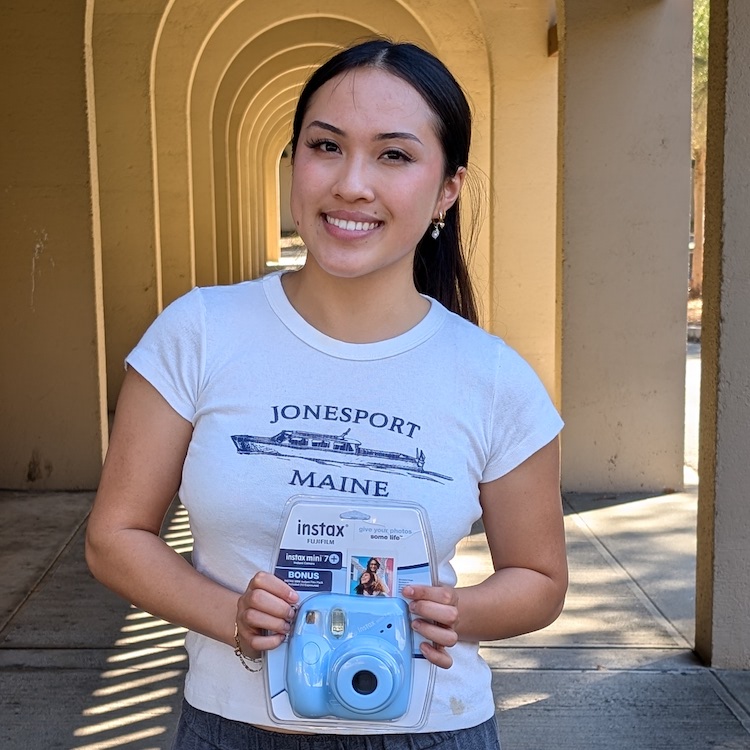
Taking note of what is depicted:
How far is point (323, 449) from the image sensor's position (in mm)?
1645

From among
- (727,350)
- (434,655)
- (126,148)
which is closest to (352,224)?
(434,655)

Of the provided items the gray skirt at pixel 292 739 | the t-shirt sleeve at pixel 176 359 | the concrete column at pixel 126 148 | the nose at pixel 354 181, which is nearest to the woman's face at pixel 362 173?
the nose at pixel 354 181

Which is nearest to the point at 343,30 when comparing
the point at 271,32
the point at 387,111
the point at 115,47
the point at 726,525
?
the point at 271,32

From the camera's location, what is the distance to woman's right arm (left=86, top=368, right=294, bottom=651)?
1644 millimetres

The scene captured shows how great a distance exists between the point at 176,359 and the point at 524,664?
10.0 ft

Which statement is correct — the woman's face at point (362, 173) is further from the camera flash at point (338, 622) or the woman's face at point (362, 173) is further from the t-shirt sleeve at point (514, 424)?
the camera flash at point (338, 622)

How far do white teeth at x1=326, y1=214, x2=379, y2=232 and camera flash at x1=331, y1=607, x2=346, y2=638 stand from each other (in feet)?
2.01

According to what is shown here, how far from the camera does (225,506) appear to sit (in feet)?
5.41

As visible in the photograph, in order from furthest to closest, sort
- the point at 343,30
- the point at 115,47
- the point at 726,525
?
1. the point at 343,30
2. the point at 115,47
3. the point at 726,525

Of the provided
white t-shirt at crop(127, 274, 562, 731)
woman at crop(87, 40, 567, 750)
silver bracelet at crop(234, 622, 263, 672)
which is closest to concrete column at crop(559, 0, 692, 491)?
woman at crop(87, 40, 567, 750)

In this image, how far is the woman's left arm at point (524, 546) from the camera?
1747 mm

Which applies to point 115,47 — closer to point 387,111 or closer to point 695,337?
point 387,111

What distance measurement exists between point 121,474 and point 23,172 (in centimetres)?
574

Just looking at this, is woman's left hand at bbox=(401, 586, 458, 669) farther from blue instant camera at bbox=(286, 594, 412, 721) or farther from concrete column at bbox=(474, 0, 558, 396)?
concrete column at bbox=(474, 0, 558, 396)
